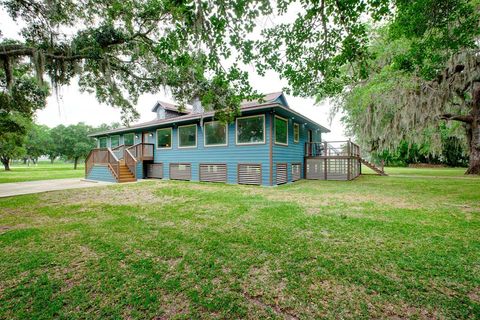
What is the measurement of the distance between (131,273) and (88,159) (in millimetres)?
14726

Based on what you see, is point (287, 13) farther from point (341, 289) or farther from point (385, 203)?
point (385, 203)

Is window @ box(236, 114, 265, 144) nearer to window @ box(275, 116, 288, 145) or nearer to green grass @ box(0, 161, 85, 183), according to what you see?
window @ box(275, 116, 288, 145)

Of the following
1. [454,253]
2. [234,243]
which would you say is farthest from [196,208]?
[454,253]

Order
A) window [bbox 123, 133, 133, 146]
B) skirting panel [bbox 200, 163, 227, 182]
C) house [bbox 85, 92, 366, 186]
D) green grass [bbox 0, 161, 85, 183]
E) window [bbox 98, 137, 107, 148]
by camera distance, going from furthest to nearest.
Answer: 1. window [bbox 98, 137, 107, 148]
2. window [bbox 123, 133, 133, 146]
3. green grass [bbox 0, 161, 85, 183]
4. skirting panel [bbox 200, 163, 227, 182]
5. house [bbox 85, 92, 366, 186]

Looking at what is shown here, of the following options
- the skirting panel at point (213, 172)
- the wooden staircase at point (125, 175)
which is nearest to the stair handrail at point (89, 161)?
the wooden staircase at point (125, 175)

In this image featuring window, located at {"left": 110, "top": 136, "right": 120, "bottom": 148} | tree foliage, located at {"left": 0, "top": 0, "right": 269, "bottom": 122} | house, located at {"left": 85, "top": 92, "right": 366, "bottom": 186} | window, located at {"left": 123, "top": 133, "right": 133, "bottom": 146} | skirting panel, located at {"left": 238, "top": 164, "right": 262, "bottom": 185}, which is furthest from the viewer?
window, located at {"left": 110, "top": 136, "right": 120, "bottom": 148}

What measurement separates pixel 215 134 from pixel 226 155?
133 centimetres

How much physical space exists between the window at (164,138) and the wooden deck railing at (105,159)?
8.95 ft

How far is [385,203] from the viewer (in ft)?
19.0

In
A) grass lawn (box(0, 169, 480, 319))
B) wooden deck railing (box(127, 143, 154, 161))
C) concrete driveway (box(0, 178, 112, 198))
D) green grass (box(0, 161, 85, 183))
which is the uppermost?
wooden deck railing (box(127, 143, 154, 161))

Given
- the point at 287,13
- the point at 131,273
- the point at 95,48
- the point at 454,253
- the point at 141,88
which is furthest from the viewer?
the point at 141,88

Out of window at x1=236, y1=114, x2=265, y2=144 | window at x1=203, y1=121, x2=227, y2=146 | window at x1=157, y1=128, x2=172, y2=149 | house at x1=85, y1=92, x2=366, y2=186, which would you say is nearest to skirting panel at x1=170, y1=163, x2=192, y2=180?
house at x1=85, y1=92, x2=366, y2=186

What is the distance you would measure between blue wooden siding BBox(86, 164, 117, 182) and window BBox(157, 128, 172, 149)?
326cm

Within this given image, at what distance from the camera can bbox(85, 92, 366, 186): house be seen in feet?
32.1
